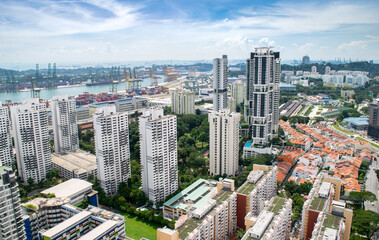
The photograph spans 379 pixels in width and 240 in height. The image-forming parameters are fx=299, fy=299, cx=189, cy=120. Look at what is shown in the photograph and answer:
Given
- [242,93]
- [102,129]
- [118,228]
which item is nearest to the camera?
[118,228]

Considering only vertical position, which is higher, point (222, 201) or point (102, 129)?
point (102, 129)

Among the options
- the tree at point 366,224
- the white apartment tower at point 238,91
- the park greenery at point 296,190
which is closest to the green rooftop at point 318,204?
the tree at point 366,224

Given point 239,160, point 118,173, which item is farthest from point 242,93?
point 118,173

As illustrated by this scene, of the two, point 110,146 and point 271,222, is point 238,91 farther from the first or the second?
point 271,222

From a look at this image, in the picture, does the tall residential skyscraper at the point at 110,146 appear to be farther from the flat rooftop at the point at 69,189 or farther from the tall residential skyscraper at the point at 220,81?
the tall residential skyscraper at the point at 220,81

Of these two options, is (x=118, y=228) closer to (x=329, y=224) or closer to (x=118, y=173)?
(x=118, y=173)
